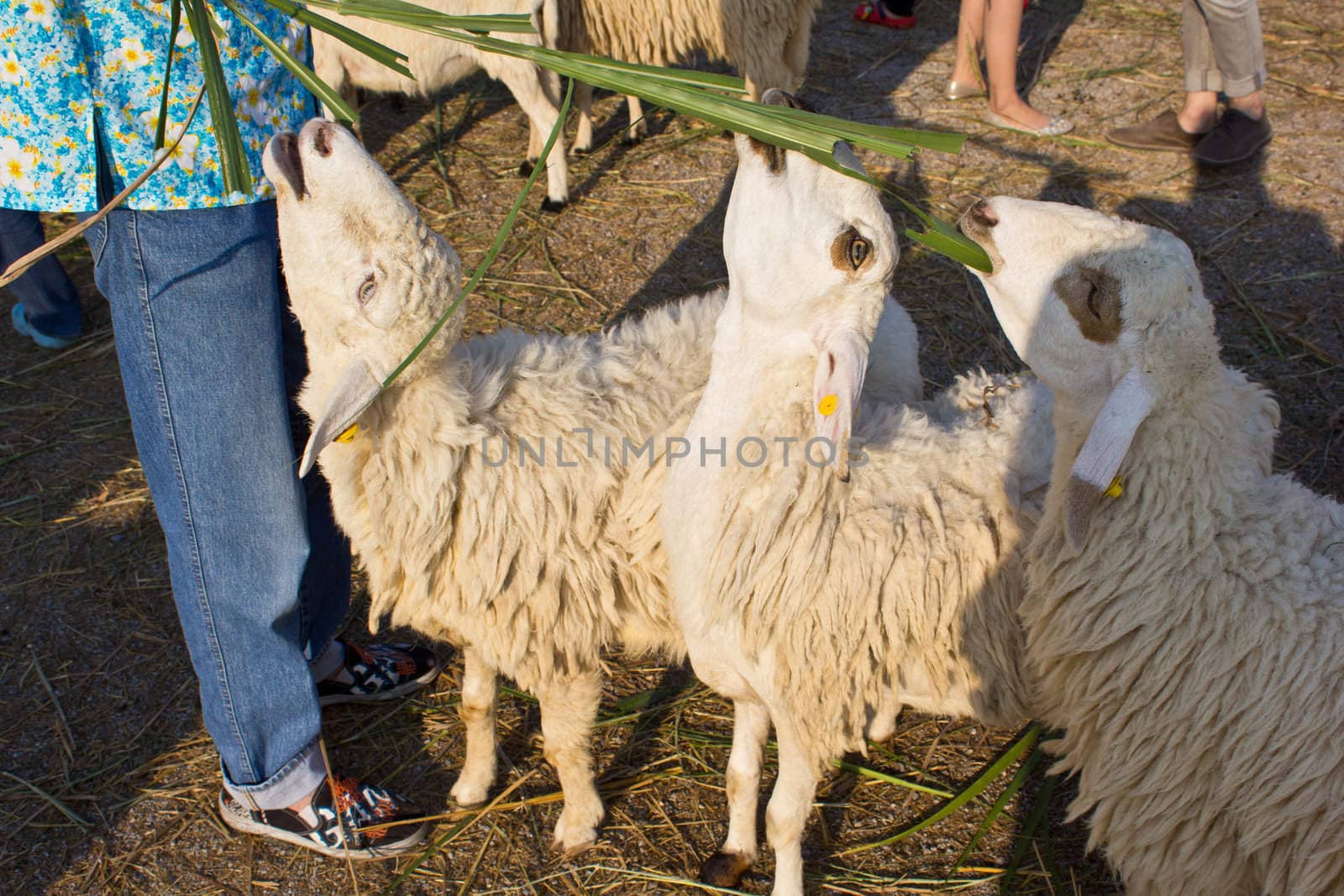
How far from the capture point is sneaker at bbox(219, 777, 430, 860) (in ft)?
8.18

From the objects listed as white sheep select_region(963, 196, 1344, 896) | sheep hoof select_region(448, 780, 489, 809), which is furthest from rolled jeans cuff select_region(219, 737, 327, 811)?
white sheep select_region(963, 196, 1344, 896)

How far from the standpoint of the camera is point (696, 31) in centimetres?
496

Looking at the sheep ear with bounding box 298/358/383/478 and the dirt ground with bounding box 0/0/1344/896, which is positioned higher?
the sheep ear with bounding box 298/358/383/478

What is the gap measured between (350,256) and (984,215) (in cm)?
128

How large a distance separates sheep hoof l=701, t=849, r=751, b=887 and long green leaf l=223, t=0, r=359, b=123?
1919 mm

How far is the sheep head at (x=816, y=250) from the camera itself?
195 cm

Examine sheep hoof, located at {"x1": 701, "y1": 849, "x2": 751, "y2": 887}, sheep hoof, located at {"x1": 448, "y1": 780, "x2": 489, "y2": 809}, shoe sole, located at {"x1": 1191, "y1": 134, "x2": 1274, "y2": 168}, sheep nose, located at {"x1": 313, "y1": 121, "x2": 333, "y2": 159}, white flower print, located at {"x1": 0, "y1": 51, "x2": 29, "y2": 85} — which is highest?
white flower print, located at {"x1": 0, "y1": 51, "x2": 29, "y2": 85}

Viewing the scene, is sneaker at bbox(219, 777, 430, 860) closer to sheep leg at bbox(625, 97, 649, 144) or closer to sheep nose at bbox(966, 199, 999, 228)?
sheep nose at bbox(966, 199, 999, 228)

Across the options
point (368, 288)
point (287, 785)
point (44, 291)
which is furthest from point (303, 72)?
point (44, 291)

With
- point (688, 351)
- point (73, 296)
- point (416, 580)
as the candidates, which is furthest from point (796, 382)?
point (73, 296)

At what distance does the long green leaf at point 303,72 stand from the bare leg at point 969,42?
4.49 meters

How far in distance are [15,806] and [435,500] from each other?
1497 millimetres

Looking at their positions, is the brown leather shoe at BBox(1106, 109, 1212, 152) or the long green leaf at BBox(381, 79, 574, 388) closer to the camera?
the long green leaf at BBox(381, 79, 574, 388)

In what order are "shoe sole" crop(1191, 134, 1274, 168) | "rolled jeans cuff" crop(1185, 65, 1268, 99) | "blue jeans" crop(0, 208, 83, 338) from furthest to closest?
"shoe sole" crop(1191, 134, 1274, 168), "rolled jeans cuff" crop(1185, 65, 1268, 99), "blue jeans" crop(0, 208, 83, 338)
